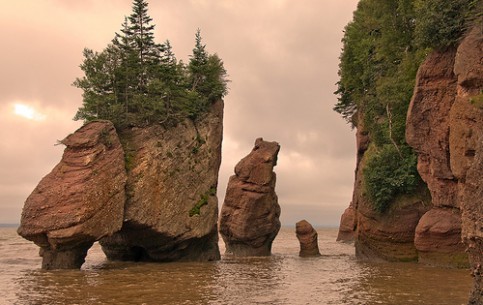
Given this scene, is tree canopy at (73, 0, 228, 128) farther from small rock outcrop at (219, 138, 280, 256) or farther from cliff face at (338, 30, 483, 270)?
cliff face at (338, 30, 483, 270)

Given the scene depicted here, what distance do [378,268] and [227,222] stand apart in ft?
64.8

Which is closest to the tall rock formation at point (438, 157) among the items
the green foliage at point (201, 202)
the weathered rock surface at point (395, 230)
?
the weathered rock surface at point (395, 230)

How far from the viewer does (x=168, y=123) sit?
3744 centimetres

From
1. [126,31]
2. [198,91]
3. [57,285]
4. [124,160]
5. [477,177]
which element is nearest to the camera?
[477,177]

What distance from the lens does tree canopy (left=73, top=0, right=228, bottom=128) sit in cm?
3569

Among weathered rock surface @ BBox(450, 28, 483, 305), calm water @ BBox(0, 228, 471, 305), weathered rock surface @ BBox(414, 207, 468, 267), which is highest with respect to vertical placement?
weathered rock surface @ BBox(450, 28, 483, 305)

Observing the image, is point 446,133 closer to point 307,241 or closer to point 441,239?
point 441,239

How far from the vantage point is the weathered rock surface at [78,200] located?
91.6ft

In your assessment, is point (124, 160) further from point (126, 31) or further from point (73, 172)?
point (126, 31)

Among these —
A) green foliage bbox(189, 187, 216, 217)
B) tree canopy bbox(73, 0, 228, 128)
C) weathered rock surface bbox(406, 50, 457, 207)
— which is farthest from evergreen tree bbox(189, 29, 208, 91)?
weathered rock surface bbox(406, 50, 457, 207)

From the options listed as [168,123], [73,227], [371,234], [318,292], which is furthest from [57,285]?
[371,234]

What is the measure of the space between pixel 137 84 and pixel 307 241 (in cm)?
2197

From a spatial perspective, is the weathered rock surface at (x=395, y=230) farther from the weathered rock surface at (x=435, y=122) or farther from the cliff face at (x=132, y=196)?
the cliff face at (x=132, y=196)

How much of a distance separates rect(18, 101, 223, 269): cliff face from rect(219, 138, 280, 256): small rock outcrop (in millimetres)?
4389
